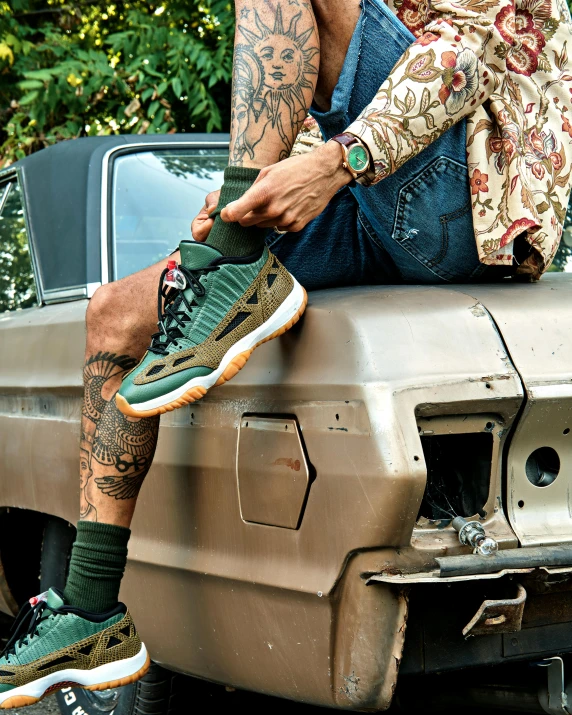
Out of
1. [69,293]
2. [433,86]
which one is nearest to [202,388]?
[433,86]

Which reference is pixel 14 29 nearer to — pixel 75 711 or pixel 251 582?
pixel 75 711

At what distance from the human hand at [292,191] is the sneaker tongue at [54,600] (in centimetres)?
83

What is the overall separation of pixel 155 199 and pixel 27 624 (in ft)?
4.38

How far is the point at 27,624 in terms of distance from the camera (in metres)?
1.99

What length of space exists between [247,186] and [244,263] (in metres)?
0.15

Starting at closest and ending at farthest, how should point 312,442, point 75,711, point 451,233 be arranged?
point 312,442
point 451,233
point 75,711

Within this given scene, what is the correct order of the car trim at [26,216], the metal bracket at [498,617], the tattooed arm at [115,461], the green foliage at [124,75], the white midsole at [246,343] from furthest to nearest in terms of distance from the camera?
the green foliage at [124,75], the car trim at [26,216], the tattooed arm at [115,461], the white midsole at [246,343], the metal bracket at [498,617]

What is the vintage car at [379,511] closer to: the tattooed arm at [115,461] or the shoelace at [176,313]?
the tattooed arm at [115,461]

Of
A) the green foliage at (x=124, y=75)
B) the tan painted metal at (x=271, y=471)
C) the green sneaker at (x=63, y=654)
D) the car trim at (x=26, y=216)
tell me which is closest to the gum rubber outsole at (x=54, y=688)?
the green sneaker at (x=63, y=654)

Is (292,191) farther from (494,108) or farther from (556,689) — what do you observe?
(556,689)

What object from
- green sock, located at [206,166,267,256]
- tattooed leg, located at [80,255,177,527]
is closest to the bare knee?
tattooed leg, located at [80,255,177,527]

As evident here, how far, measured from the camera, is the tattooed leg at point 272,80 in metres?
1.86

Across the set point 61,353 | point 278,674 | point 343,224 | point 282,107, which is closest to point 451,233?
point 343,224

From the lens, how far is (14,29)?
6.28 meters
